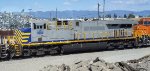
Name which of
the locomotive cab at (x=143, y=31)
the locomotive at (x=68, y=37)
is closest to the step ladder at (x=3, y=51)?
the locomotive at (x=68, y=37)

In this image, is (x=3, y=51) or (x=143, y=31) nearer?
(x=3, y=51)

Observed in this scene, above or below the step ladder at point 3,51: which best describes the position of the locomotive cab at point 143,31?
above

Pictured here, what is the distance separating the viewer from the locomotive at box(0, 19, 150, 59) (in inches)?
945

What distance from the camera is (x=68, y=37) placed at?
1069 inches

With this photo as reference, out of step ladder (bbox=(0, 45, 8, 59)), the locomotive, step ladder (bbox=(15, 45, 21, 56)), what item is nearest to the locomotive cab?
the locomotive

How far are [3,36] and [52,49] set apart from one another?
13.0ft

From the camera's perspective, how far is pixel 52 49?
84.9 ft

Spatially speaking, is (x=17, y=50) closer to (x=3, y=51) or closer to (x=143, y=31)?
(x=3, y=51)

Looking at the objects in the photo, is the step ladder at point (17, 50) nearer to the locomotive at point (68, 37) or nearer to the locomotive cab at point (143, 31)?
the locomotive at point (68, 37)

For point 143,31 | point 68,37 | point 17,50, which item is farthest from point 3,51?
point 143,31

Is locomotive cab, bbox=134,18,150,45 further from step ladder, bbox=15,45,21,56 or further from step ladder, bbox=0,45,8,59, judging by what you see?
step ladder, bbox=0,45,8,59

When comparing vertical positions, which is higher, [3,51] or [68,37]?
[68,37]

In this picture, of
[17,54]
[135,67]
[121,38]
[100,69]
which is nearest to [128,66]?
[135,67]

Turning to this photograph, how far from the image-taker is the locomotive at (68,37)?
2402 cm
